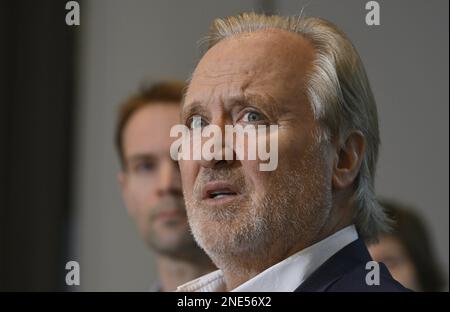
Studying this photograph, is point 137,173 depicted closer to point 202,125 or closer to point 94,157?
point 94,157

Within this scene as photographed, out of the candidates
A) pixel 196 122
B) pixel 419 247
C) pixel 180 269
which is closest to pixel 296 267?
pixel 196 122

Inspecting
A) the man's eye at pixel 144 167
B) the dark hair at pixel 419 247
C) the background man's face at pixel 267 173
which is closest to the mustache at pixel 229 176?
the background man's face at pixel 267 173

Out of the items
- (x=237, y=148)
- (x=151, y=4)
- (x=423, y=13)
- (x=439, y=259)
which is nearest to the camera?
(x=237, y=148)

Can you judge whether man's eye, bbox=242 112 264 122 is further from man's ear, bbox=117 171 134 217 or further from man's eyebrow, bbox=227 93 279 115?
man's ear, bbox=117 171 134 217

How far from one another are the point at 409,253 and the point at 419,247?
0.06 m

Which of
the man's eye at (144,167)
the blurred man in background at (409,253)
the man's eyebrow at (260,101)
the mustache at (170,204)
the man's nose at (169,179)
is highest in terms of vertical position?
the man's eyebrow at (260,101)

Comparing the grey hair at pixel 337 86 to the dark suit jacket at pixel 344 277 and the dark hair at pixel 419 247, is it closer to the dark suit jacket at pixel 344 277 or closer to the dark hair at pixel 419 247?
the dark suit jacket at pixel 344 277

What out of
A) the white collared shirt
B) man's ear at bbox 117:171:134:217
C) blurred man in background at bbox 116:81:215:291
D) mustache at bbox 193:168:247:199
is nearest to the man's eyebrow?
mustache at bbox 193:168:247:199

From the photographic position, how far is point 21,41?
2.05 meters

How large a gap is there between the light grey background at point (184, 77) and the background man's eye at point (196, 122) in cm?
16

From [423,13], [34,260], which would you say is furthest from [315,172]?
[34,260]

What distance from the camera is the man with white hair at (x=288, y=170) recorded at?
132 centimetres

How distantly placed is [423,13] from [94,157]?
2.69ft

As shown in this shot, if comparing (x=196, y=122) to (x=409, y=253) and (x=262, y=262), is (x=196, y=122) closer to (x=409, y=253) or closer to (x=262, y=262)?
(x=262, y=262)
